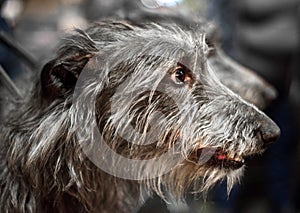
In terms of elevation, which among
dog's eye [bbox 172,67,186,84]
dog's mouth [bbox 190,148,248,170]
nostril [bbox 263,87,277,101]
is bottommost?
dog's mouth [bbox 190,148,248,170]

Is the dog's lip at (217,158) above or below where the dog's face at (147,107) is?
below

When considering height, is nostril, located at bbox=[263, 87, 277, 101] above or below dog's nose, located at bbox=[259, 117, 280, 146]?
below

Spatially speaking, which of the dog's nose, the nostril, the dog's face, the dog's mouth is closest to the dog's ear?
the dog's face

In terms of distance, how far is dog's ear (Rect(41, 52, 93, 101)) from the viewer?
7.41ft

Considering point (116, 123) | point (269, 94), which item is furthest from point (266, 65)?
point (116, 123)

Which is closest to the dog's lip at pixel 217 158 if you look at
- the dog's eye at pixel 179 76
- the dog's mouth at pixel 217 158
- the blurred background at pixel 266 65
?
the dog's mouth at pixel 217 158

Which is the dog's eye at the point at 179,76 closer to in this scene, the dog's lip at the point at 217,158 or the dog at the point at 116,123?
the dog at the point at 116,123

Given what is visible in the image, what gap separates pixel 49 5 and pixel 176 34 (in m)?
3.94

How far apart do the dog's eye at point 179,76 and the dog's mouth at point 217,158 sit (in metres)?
0.22

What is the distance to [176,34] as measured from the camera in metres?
2.45

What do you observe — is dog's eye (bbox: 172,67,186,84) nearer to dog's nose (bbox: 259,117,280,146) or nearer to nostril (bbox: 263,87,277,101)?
dog's nose (bbox: 259,117,280,146)

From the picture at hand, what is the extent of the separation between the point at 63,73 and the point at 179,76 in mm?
349

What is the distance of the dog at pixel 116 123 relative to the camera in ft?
7.43

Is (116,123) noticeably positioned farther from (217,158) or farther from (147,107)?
(217,158)
